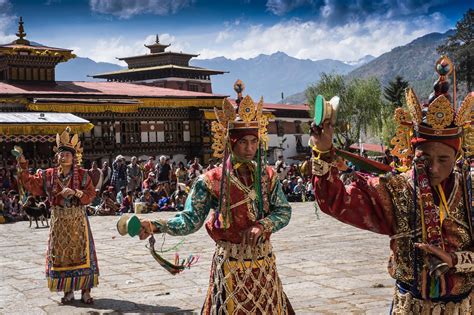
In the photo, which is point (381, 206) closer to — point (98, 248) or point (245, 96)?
point (245, 96)

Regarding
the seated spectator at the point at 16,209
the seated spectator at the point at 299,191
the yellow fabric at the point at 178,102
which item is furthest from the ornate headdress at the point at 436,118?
the yellow fabric at the point at 178,102

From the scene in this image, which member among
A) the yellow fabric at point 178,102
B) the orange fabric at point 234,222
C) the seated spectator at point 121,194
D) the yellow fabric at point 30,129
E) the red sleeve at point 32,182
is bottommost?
the seated spectator at point 121,194

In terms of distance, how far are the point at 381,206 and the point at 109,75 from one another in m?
51.7

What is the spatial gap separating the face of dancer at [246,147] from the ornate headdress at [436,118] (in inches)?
64.2

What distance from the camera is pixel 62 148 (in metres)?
8.63

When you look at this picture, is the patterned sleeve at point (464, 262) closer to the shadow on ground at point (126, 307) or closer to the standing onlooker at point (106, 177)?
the shadow on ground at point (126, 307)

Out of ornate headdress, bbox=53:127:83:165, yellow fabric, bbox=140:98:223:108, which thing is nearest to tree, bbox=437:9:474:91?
yellow fabric, bbox=140:98:223:108

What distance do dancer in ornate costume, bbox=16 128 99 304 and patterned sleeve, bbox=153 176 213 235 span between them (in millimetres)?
3317

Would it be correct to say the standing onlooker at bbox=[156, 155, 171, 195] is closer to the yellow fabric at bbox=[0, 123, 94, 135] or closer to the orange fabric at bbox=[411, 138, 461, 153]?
the yellow fabric at bbox=[0, 123, 94, 135]

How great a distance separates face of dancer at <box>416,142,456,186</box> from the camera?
12.8ft

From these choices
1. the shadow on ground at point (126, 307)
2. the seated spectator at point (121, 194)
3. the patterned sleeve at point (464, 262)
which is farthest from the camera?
the seated spectator at point (121, 194)

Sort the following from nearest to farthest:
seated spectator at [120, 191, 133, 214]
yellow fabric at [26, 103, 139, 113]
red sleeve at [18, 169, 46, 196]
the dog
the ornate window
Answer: red sleeve at [18, 169, 46, 196] < the dog < seated spectator at [120, 191, 133, 214] < yellow fabric at [26, 103, 139, 113] < the ornate window

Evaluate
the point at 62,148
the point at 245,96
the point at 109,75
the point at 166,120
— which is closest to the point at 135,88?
the point at 166,120

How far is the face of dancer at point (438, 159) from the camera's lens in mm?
3891
